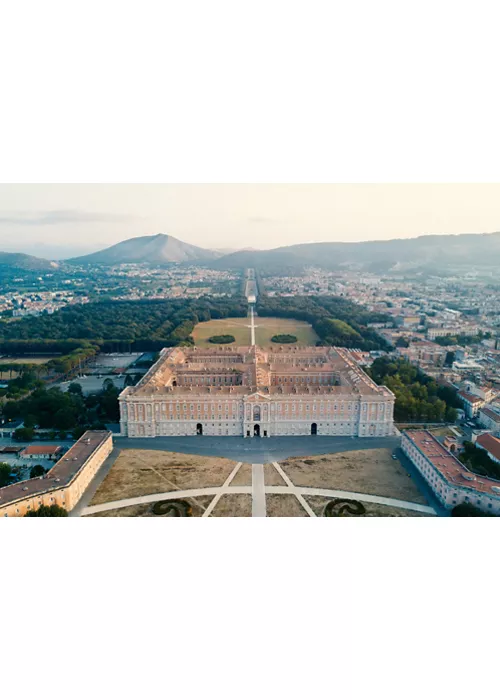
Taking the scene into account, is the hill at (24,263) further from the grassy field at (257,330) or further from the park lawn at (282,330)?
the park lawn at (282,330)

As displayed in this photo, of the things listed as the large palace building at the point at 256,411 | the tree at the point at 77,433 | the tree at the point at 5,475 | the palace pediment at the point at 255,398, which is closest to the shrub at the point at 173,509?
the tree at the point at 5,475

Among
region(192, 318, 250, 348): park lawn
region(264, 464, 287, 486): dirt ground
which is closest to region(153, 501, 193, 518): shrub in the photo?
region(264, 464, 287, 486): dirt ground

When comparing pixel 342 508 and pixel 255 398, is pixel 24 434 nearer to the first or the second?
pixel 255 398

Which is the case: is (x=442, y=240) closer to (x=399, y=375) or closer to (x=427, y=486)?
(x=399, y=375)

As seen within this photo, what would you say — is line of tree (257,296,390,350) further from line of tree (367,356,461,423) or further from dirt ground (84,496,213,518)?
dirt ground (84,496,213,518)

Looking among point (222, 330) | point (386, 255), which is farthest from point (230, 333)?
point (386, 255)

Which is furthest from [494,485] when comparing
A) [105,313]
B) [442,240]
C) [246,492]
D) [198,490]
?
[105,313]
